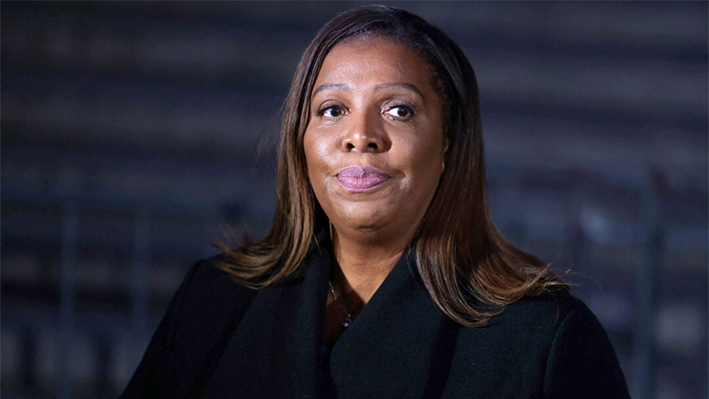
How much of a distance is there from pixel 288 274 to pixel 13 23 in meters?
2.99

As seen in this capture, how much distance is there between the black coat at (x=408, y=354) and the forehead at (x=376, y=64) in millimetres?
393

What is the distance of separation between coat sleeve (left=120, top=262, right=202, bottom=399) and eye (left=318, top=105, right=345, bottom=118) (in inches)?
24.5

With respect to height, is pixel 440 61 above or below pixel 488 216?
above

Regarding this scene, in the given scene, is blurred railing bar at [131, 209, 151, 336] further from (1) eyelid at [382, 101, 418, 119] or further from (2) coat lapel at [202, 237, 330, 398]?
(1) eyelid at [382, 101, 418, 119]

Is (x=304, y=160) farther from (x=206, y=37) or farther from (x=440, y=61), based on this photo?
(x=206, y=37)

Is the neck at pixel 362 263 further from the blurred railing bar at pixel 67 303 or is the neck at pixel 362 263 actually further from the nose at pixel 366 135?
the blurred railing bar at pixel 67 303

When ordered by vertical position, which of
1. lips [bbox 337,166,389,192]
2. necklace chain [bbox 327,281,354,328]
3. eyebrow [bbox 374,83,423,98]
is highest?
eyebrow [bbox 374,83,423,98]

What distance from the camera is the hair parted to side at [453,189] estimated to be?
5.47 feet

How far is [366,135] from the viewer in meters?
1.59

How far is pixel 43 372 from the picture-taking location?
400 centimetres

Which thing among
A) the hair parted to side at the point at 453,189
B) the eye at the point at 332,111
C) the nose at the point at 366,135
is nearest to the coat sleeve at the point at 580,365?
the hair parted to side at the point at 453,189

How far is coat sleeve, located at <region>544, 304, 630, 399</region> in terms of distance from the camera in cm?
155

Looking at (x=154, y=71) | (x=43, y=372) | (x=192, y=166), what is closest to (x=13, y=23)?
Answer: (x=154, y=71)

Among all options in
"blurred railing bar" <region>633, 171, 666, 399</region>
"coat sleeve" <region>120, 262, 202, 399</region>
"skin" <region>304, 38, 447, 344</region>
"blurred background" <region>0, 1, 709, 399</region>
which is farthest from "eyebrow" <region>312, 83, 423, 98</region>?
"blurred background" <region>0, 1, 709, 399</region>
